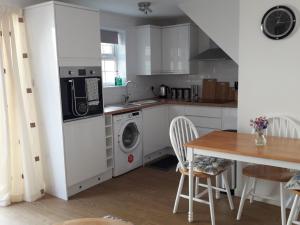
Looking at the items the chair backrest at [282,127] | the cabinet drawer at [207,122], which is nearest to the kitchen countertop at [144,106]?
the cabinet drawer at [207,122]

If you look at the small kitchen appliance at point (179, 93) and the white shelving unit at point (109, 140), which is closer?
the white shelving unit at point (109, 140)

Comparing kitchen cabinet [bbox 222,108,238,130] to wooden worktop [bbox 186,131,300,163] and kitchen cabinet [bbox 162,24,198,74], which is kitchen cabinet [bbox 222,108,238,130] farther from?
wooden worktop [bbox 186,131,300,163]

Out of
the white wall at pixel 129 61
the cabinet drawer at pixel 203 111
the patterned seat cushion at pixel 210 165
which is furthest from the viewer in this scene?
the white wall at pixel 129 61

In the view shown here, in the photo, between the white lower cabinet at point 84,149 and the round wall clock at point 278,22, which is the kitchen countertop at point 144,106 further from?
the round wall clock at point 278,22

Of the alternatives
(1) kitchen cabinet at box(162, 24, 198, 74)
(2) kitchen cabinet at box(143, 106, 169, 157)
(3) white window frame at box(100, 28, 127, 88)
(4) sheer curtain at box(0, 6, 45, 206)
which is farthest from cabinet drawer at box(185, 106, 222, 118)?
(4) sheer curtain at box(0, 6, 45, 206)

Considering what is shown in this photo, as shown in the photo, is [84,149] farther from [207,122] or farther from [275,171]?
[275,171]

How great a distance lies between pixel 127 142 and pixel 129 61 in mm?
1440

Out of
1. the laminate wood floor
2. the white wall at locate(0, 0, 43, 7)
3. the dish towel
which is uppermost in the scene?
the white wall at locate(0, 0, 43, 7)

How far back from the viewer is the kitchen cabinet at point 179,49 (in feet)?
15.0

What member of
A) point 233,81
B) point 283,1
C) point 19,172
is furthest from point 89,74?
point 233,81

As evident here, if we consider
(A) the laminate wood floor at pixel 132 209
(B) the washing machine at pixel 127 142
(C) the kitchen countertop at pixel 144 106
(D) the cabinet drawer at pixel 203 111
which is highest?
(C) the kitchen countertop at pixel 144 106

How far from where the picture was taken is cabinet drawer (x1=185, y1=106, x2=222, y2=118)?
4.07 metres

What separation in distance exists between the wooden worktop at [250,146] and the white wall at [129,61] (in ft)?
6.99

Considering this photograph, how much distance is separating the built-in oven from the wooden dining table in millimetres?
1357
